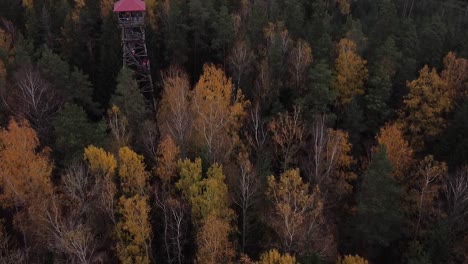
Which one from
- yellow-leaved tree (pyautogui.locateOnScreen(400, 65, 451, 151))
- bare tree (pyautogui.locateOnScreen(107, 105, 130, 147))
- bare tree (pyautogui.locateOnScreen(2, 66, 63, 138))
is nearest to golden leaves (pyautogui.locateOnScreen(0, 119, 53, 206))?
bare tree (pyautogui.locateOnScreen(2, 66, 63, 138))

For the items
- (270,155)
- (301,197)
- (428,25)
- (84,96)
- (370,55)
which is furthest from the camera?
(428,25)

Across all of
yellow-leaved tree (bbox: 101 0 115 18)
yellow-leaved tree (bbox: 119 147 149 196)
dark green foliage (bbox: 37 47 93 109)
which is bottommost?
yellow-leaved tree (bbox: 119 147 149 196)

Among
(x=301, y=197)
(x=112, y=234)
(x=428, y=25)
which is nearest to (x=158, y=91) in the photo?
(x=112, y=234)

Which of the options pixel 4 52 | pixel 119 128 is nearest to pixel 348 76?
pixel 119 128

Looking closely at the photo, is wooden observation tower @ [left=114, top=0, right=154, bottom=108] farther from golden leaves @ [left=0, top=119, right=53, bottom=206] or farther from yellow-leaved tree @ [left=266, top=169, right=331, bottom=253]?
yellow-leaved tree @ [left=266, top=169, right=331, bottom=253]

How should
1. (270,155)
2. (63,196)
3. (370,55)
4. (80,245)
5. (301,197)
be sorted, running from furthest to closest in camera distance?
(370,55) < (270,155) < (63,196) < (301,197) < (80,245)

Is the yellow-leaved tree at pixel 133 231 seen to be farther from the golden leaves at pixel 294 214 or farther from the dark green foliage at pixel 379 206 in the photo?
the dark green foliage at pixel 379 206

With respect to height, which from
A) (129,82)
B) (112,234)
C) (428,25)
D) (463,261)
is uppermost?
(428,25)

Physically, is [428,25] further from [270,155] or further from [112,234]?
[112,234]
